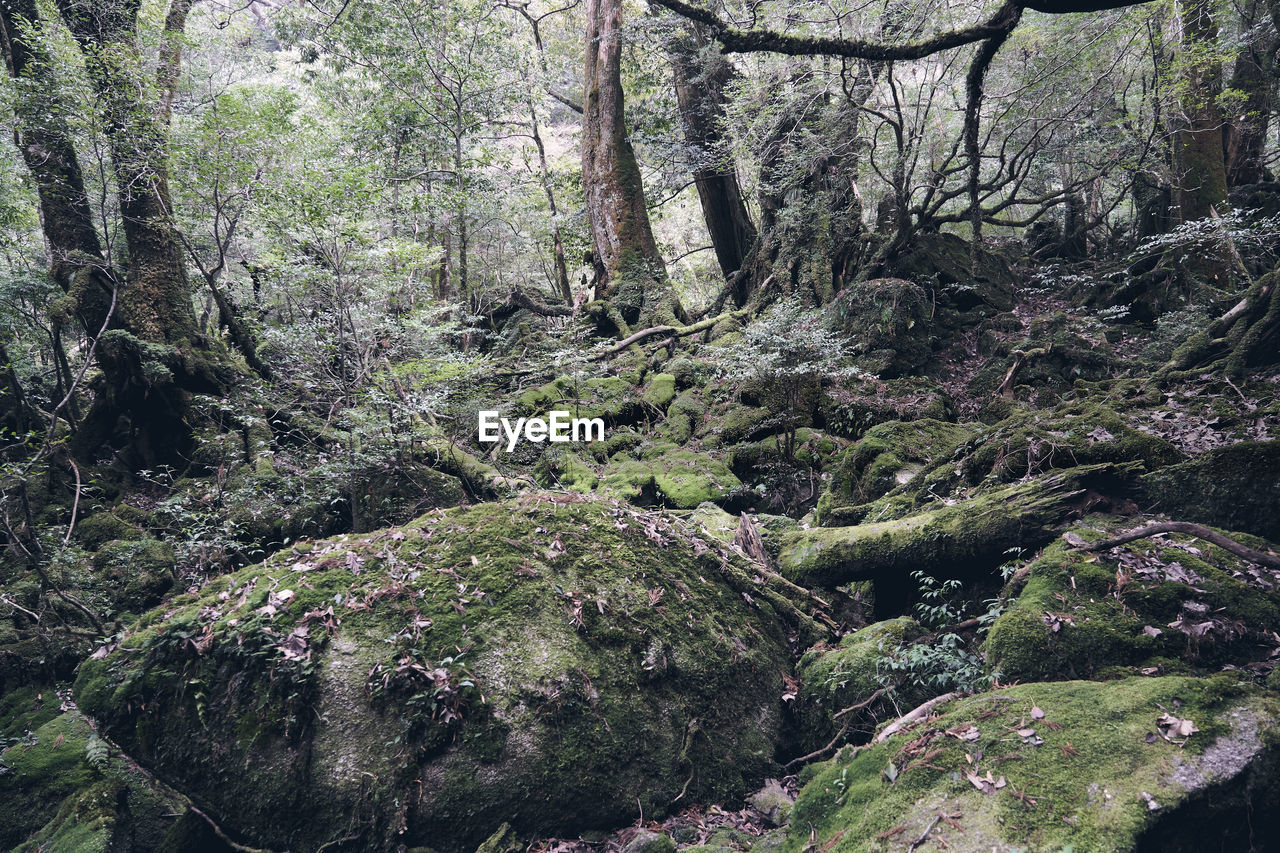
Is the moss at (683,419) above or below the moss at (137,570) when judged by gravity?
above

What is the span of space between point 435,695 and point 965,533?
11.5 feet

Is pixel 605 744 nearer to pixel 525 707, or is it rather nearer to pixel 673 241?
pixel 525 707

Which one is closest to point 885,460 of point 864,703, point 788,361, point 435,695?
Result: point 788,361

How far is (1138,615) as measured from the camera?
315 centimetres

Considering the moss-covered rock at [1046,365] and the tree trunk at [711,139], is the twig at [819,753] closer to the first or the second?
the moss-covered rock at [1046,365]

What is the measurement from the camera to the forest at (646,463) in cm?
301

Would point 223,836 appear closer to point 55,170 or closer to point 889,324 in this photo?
point 55,170

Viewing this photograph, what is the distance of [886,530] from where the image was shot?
14.8 ft

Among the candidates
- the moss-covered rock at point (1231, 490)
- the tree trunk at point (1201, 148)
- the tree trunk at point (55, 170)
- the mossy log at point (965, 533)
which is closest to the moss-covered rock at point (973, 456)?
the moss-covered rock at point (1231, 490)

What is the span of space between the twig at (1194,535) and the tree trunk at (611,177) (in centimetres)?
1129

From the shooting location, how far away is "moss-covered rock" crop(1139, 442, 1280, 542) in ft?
11.6

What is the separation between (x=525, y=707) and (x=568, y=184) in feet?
56.4

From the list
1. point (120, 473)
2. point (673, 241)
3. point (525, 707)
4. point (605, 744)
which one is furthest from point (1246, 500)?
point (673, 241)

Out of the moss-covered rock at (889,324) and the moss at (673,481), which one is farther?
the moss-covered rock at (889,324)
